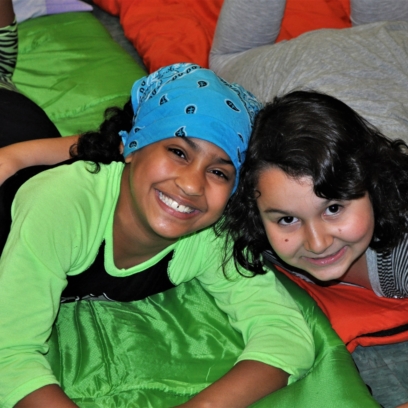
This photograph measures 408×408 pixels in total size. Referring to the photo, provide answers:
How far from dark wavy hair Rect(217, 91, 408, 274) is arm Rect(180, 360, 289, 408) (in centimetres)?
23

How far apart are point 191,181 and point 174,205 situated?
70 millimetres

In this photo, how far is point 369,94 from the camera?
1.73 m

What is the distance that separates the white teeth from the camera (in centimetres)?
130

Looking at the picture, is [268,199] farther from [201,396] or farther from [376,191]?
[201,396]

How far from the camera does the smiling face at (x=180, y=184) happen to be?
50.5 inches

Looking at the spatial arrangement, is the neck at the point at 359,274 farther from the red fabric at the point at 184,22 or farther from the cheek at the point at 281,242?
the red fabric at the point at 184,22

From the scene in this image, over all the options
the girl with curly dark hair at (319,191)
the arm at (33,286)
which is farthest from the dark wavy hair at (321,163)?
the arm at (33,286)

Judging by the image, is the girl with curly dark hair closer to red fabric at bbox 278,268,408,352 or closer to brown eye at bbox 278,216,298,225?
brown eye at bbox 278,216,298,225

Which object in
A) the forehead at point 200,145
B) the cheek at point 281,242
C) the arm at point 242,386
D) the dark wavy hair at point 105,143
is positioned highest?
the forehead at point 200,145

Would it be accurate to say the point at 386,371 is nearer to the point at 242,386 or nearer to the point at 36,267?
the point at 242,386

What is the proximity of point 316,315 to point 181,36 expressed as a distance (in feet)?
3.74

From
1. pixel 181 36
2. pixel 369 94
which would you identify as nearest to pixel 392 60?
pixel 369 94

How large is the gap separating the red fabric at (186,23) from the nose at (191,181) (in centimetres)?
94

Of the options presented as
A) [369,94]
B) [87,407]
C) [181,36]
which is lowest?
[87,407]
